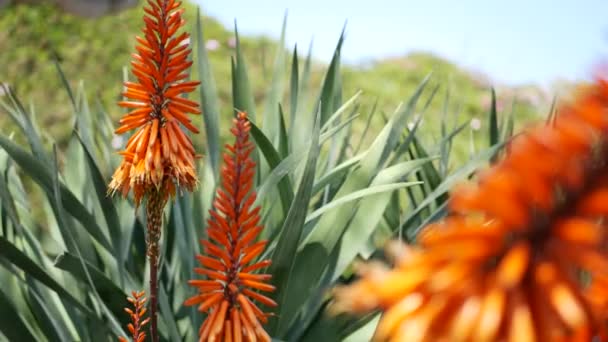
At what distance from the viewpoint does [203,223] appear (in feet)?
7.06

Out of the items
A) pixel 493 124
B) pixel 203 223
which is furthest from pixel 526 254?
pixel 493 124

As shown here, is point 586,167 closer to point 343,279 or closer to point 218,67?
point 343,279

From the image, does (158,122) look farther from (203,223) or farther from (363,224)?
(203,223)

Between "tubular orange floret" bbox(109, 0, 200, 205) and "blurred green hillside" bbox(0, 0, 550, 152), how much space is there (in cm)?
341

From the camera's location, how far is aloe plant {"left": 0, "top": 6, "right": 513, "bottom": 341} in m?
1.59

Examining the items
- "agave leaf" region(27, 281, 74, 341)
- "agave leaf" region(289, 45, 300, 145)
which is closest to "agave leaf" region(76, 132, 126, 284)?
"agave leaf" region(27, 281, 74, 341)

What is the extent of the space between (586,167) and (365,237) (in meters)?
1.25

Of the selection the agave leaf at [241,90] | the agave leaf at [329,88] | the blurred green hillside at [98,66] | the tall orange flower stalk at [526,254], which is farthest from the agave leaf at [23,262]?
the blurred green hillside at [98,66]

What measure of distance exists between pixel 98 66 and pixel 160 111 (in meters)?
4.78

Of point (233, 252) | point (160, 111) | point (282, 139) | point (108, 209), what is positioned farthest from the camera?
point (282, 139)

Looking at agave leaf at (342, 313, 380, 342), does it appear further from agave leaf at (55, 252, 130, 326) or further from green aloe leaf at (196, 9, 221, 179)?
green aloe leaf at (196, 9, 221, 179)

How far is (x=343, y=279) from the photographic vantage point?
7.18 feet

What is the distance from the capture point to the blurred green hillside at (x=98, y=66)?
5.48m

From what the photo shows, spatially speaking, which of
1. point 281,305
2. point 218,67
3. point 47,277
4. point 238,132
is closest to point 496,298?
point 238,132
